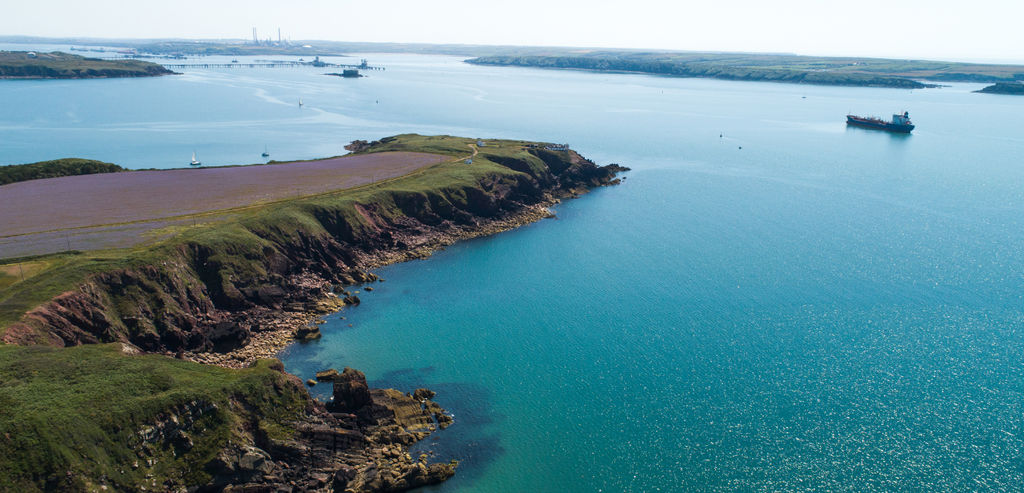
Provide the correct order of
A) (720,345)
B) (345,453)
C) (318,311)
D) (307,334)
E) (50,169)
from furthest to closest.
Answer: (50,169) < (318,311) < (307,334) < (720,345) < (345,453)

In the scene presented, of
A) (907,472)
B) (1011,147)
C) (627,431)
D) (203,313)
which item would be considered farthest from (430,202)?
(1011,147)

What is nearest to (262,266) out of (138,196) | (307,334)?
(307,334)

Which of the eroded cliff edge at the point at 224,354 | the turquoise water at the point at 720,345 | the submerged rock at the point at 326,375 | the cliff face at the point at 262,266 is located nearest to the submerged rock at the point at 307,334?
the turquoise water at the point at 720,345

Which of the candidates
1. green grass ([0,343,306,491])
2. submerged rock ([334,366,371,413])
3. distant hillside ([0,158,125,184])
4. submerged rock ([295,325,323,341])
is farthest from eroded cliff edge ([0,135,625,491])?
distant hillside ([0,158,125,184])

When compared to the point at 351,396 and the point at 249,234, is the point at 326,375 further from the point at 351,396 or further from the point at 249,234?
the point at 249,234

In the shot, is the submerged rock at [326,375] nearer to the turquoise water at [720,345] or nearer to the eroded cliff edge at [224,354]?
the turquoise water at [720,345]

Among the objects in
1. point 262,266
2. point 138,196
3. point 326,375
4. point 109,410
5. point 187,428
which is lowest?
point 326,375

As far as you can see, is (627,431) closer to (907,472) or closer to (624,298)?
(907,472)
